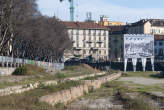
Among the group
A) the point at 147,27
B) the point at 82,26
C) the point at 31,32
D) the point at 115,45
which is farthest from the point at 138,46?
the point at 115,45

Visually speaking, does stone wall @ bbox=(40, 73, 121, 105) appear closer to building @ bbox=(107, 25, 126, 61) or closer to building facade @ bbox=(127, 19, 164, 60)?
building facade @ bbox=(127, 19, 164, 60)

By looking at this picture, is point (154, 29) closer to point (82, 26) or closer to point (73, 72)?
point (82, 26)

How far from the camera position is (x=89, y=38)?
178m

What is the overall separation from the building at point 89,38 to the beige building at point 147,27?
1353 cm

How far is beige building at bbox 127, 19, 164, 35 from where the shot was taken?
178375mm

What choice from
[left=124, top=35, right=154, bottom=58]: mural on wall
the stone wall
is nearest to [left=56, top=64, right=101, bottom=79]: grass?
[left=124, top=35, right=154, bottom=58]: mural on wall

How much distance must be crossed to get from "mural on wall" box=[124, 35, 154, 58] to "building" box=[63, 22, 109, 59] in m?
72.1

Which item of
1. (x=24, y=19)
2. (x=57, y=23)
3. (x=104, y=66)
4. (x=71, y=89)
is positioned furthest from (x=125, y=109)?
(x=104, y=66)

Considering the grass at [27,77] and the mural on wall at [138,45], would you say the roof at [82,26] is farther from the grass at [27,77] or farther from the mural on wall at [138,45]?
the grass at [27,77]

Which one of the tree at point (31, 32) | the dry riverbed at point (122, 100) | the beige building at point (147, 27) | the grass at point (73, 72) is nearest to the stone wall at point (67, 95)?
the dry riverbed at point (122, 100)

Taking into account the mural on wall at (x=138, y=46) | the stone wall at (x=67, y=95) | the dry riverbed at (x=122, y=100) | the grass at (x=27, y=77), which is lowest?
the dry riverbed at (x=122, y=100)

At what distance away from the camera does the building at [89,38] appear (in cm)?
17662

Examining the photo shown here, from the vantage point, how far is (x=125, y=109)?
26.3 m

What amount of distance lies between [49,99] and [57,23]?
291 ft
